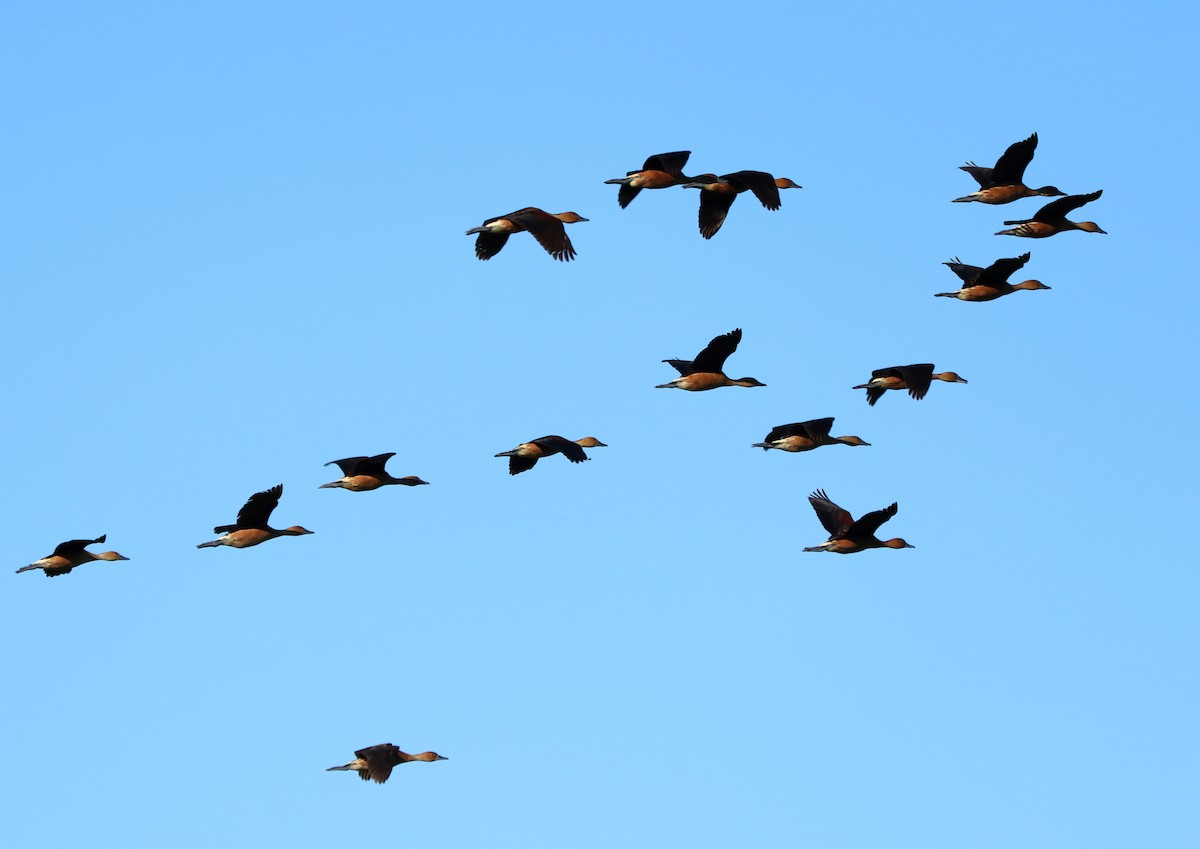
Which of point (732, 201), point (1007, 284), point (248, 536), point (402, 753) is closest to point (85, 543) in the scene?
point (248, 536)

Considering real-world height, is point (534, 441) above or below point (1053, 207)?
below

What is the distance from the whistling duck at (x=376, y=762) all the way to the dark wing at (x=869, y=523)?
8.36 metres

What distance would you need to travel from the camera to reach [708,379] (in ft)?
101

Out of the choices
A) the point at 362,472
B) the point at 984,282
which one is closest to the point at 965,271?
the point at 984,282

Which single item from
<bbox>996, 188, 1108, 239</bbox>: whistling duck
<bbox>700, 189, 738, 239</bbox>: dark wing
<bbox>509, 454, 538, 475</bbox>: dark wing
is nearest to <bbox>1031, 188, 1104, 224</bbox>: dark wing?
<bbox>996, 188, 1108, 239</bbox>: whistling duck

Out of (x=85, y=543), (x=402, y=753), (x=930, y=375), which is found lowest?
(x=402, y=753)

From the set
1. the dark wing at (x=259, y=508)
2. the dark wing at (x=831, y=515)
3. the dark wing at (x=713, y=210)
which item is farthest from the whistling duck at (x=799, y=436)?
the dark wing at (x=259, y=508)

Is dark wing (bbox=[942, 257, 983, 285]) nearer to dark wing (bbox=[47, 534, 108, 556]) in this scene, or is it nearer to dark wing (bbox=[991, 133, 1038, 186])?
dark wing (bbox=[991, 133, 1038, 186])

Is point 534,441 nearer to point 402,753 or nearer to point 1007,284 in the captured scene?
point 402,753

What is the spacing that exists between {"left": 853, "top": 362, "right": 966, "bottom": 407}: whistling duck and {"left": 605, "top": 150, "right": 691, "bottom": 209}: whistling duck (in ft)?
15.9

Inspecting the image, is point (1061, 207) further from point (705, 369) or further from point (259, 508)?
point (259, 508)

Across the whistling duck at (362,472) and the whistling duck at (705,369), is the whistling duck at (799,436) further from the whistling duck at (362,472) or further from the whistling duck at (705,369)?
the whistling duck at (362,472)

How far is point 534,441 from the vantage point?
30672 millimetres

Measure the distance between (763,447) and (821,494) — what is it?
3194mm
